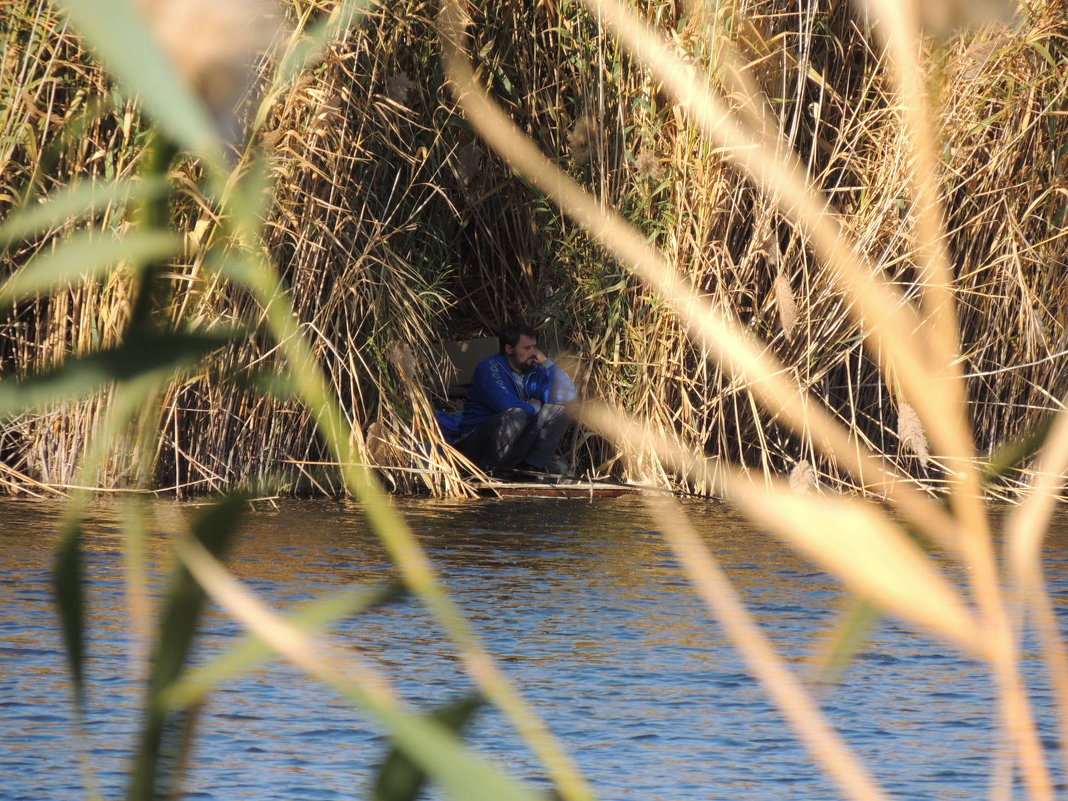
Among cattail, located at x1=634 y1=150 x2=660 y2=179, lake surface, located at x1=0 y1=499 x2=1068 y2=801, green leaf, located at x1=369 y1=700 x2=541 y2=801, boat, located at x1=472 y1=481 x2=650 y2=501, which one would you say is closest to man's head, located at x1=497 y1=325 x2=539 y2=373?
boat, located at x1=472 y1=481 x2=650 y2=501

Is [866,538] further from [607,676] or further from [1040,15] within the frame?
[1040,15]

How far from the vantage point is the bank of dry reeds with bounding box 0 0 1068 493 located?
258 inches

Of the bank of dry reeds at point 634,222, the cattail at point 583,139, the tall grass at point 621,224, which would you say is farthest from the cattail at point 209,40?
the cattail at point 583,139

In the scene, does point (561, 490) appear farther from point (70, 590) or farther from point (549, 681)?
point (70, 590)

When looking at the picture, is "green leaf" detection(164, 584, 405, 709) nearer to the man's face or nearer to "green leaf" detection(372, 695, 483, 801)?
"green leaf" detection(372, 695, 483, 801)

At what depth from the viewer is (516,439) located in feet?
25.7

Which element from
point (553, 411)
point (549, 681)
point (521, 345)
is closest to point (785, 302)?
point (553, 411)

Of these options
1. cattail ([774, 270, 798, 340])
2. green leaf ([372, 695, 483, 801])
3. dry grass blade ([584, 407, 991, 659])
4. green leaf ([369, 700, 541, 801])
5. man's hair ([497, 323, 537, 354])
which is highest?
dry grass blade ([584, 407, 991, 659])

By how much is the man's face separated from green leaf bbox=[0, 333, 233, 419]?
7.08 metres

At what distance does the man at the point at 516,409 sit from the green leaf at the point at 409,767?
6.91 meters

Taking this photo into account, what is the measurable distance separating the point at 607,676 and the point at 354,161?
341 centimetres

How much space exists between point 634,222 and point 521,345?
3.18 feet

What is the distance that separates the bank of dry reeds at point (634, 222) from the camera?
21.5ft

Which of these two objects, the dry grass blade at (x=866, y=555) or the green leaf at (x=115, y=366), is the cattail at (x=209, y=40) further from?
the dry grass blade at (x=866, y=555)
